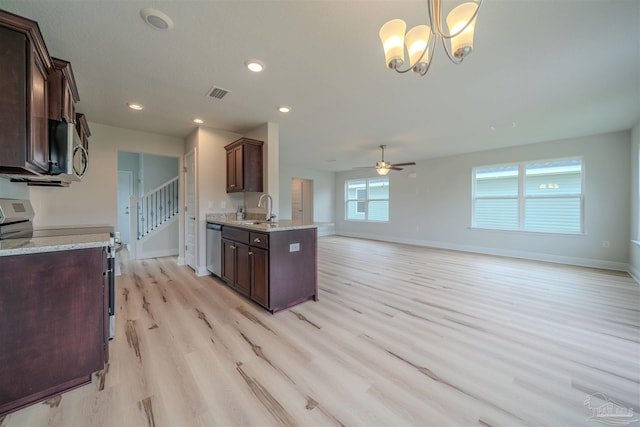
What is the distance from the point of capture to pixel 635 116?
3.67 m

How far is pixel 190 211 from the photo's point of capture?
14.6ft

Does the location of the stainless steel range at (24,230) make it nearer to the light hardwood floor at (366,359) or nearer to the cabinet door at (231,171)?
the light hardwood floor at (366,359)

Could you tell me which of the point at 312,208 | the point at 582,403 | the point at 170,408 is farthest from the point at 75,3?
the point at 312,208

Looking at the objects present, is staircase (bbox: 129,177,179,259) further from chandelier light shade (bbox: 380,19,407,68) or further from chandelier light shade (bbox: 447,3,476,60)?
chandelier light shade (bbox: 447,3,476,60)

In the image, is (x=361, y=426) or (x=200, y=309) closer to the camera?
(x=361, y=426)

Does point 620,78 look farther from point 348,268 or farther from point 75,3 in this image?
point 75,3

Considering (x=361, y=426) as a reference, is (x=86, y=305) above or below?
above

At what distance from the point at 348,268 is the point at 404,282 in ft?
3.67

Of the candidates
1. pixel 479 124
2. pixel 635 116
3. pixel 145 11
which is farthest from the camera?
pixel 479 124

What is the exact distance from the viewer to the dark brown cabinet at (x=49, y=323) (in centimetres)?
135

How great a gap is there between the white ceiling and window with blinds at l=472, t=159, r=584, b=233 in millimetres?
1101

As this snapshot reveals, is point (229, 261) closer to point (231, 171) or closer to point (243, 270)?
point (243, 270)

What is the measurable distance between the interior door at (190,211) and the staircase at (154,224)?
48.5 inches

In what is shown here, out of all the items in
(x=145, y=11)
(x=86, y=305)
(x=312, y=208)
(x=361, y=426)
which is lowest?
(x=361, y=426)
